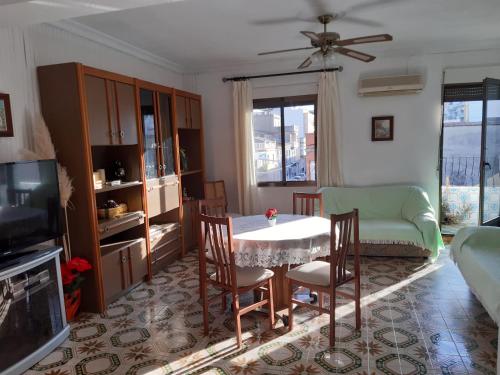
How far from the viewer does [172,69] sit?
515cm

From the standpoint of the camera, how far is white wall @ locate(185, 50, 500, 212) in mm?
4719

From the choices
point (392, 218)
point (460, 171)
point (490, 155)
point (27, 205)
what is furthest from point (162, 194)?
point (460, 171)

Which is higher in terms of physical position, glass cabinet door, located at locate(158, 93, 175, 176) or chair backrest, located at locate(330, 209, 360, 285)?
glass cabinet door, located at locate(158, 93, 175, 176)

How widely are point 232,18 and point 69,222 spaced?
7.58 feet

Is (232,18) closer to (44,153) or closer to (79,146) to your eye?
(79,146)

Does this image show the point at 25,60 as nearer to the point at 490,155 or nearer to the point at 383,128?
the point at 383,128

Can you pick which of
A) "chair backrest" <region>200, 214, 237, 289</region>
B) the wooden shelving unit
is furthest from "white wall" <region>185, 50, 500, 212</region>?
"chair backrest" <region>200, 214, 237, 289</region>

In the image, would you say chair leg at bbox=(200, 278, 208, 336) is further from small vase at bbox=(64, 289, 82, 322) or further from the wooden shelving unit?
the wooden shelving unit

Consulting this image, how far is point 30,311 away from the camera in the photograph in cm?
249

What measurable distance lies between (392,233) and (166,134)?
2835 mm

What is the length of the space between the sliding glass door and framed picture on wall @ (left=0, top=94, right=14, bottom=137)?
4.75m

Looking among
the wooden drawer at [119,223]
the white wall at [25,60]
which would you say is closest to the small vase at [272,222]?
the wooden drawer at [119,223]

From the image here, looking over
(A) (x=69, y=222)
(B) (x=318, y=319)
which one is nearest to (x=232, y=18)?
(A) (x=69, y=222)

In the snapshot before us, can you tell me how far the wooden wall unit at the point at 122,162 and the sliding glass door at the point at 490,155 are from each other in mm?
3577
